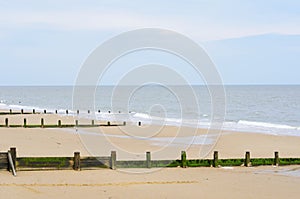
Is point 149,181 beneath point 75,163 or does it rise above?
beneath

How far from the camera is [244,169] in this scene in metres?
21.7

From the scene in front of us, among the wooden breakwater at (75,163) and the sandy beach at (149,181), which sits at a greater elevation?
the wooden breakwater at (75,163)

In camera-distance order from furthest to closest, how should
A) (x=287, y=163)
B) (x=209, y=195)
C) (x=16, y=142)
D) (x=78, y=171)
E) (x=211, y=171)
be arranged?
1. (x=16, y=142)
2. (x=287, y=163)
3. (x=211, y=171)
4. (x=78, y=171)
5. (x=209, y=195)

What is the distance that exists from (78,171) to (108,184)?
2.16m

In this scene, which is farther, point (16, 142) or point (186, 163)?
point (16, 142)

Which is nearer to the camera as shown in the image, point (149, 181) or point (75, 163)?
point (149, 181)

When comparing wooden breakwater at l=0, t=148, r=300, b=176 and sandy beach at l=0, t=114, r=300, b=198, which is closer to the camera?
sandy beach at l=0, t=114, r=300, b=198

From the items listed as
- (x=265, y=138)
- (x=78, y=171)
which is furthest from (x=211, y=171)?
(x=265, y=138)

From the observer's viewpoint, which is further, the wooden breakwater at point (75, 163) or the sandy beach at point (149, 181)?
the wooden breakwater at point (75, 163)

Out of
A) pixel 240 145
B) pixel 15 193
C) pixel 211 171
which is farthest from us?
pixel 240 145

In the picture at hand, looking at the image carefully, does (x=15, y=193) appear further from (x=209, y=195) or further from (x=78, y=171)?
(x=209, y=195)

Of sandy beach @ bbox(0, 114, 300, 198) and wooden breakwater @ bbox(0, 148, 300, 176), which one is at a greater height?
wooden breakwater @ bbox(0, 148, 300, 176)

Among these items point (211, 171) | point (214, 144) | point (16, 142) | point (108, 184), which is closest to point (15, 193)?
point (108, 184)

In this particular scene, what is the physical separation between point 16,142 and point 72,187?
16.8 m
